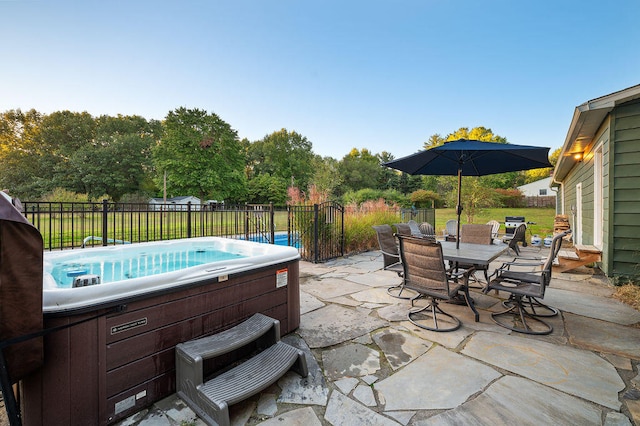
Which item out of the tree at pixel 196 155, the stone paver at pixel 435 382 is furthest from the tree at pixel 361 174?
the stone paver at pixel 435 382

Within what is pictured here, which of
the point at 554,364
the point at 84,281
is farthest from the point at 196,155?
the point at 554,364

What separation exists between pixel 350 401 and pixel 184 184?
1079 inches

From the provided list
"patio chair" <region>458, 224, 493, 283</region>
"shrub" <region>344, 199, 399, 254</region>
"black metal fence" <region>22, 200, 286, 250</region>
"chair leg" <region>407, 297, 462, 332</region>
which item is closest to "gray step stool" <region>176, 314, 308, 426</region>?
Answer: "chair leg" <region>407, 297, 462, 332</region>

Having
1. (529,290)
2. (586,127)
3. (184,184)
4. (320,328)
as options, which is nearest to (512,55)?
(586,127)

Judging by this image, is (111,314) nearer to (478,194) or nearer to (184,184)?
(478,194)

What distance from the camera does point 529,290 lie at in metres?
2.80

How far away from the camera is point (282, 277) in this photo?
8.40 ft

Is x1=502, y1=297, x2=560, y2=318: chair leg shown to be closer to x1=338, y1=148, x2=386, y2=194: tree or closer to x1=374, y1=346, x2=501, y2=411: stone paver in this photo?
x1=374, y1=346, x2=501, y2=411: stone paver

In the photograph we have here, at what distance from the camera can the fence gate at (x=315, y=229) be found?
19.3 feet

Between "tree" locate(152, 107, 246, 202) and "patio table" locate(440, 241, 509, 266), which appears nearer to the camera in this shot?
"patio table" locate(440, 241, 509, 266)

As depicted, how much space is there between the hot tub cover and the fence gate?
4591mm

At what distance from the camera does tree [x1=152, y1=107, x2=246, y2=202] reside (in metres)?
25.5

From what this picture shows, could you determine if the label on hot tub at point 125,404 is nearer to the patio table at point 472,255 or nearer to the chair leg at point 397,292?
the patio table at point 472,255

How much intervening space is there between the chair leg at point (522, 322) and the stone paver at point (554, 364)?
0.71 feet
